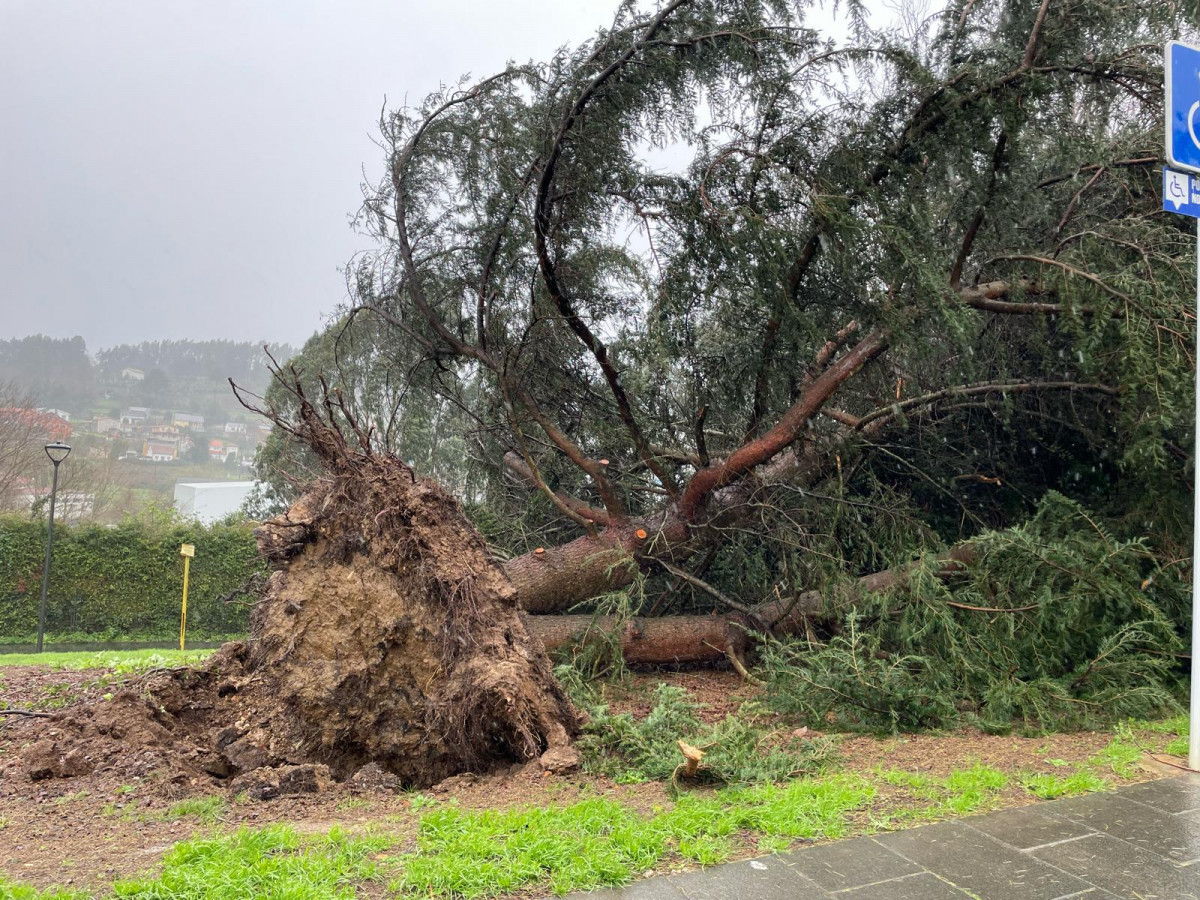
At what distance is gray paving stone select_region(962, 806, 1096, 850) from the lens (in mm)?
2945

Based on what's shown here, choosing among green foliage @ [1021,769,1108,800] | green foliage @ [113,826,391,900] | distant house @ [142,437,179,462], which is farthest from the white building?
green foliage @ [1021,769,1108,800]

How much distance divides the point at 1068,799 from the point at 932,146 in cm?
431

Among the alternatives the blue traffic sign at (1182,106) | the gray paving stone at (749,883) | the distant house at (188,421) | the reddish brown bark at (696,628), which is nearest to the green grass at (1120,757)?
the reddish brown bark at (696,628)

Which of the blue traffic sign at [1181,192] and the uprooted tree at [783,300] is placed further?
the uprooted tree at [783,300]

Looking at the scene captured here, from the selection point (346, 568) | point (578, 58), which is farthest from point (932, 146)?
point (346, 568)

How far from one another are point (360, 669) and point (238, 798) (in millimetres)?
1192

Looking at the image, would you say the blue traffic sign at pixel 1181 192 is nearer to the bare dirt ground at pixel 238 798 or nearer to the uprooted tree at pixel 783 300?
the uprooted tree at pixel 783 300

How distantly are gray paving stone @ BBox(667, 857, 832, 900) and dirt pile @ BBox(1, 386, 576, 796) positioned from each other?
163 cm

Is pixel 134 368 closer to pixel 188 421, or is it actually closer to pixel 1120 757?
pixel 188 421

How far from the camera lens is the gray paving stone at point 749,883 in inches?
97.6

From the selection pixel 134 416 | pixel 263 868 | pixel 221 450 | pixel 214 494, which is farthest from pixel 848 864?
pixel 134 416

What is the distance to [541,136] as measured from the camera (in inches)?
225

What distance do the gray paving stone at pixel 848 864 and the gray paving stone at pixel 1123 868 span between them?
536 mm

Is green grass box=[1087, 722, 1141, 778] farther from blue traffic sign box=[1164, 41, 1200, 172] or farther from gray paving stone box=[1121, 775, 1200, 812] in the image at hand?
blue traffic sign box=[1164, 41, 1200, 172]
